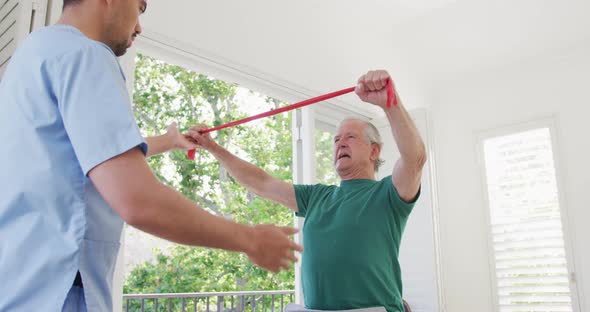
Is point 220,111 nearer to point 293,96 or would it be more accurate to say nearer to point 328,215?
point 293,96

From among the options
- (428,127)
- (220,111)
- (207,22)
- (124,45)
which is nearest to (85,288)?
(124,45)

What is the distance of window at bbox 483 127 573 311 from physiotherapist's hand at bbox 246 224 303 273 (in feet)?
10.6

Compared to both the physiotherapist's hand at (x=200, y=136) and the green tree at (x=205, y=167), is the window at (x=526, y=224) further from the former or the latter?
the green tree at (x=205, y=167)

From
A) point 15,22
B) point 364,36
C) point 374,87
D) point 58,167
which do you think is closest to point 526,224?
point 364,36

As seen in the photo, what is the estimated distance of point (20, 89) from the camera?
76 cm

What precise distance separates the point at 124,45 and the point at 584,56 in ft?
11.7

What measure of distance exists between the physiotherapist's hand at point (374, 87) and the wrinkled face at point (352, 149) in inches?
16.9

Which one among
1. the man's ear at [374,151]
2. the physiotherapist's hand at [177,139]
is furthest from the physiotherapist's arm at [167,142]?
the man's ear at [374,151]

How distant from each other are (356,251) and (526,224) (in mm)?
2425

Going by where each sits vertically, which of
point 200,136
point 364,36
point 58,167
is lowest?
point 58,167

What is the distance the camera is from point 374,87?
156 cm

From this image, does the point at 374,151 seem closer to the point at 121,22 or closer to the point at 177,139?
the point at 177,139

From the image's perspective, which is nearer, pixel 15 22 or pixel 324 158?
pixel 15 22

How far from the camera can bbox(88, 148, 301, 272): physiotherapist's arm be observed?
0.67 metres
